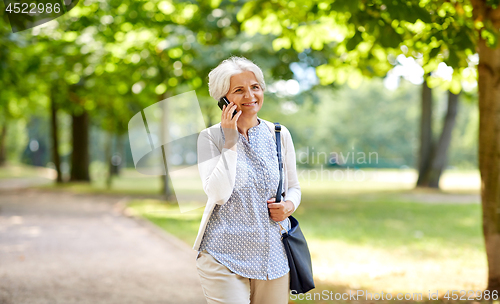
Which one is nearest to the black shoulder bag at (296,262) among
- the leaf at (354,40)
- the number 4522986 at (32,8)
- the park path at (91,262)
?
the leaf at (354,40)

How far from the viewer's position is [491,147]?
578 cm

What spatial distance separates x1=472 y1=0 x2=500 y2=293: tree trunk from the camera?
569cm

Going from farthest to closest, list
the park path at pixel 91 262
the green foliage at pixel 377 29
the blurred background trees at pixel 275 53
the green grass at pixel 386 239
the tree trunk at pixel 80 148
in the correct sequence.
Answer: the tree trunk at pixel 80 148, the green grass at pixel 386 239, the park path at pixel 91 262, the blurred background trees at pixel 275 53, the green foliage at pixel 377 29

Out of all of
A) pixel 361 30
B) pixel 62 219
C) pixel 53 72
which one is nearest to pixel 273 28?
pixel 361 30

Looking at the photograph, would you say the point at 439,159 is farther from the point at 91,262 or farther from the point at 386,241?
the point at 91,262

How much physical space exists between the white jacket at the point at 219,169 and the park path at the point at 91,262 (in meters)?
3.37

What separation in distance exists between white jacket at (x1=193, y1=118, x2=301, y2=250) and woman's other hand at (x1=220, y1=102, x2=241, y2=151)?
0.05 metres

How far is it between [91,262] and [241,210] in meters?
5.87

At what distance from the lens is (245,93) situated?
2.87 metres

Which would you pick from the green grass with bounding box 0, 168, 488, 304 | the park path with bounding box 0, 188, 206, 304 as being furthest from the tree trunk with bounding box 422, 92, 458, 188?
the park path with bounding box 0, 188, 206, 304

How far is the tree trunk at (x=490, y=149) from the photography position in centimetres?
569

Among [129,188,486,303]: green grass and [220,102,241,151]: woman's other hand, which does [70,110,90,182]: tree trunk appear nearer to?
[129,188,486,303]: green grass

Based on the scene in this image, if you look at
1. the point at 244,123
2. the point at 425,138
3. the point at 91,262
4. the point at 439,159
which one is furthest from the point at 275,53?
the point at 425,138

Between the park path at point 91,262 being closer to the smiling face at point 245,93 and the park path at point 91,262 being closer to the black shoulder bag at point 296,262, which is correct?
the black shoulder bag at point 296,262
